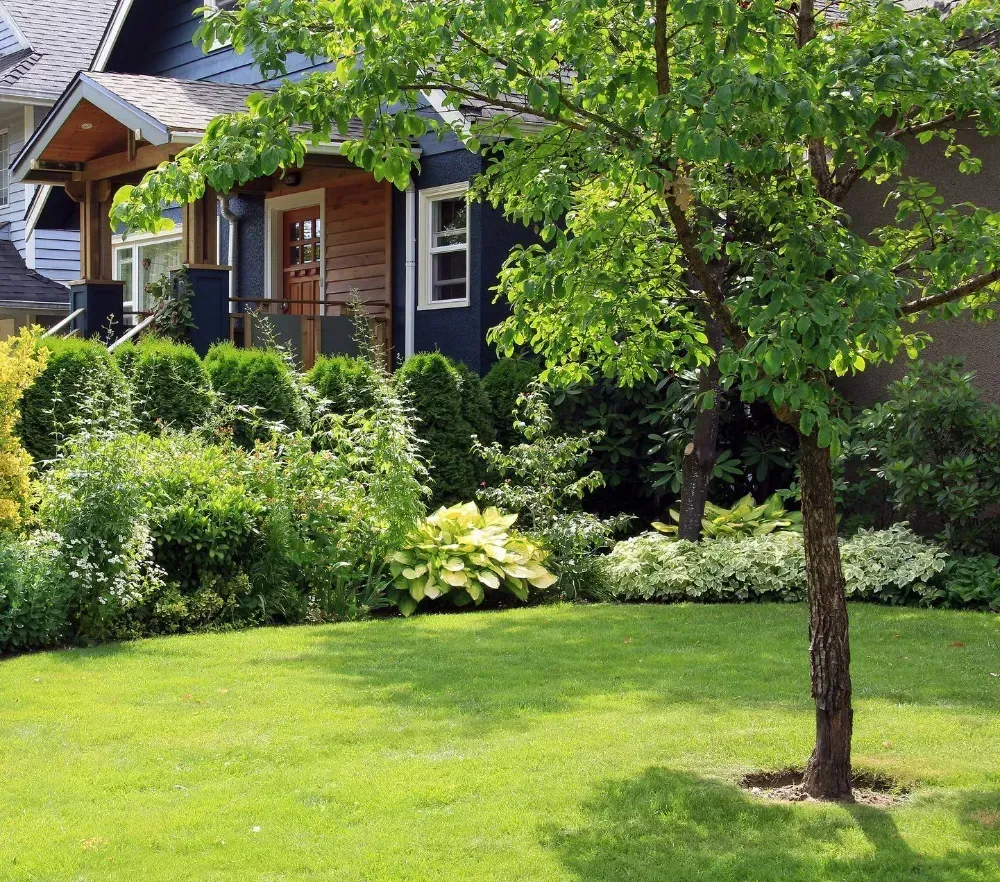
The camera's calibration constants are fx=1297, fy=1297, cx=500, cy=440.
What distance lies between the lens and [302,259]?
18.4 meters

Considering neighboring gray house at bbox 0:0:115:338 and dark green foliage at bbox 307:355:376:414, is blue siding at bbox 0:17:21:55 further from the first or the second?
dark green foliage at bbox 307:355:376:414

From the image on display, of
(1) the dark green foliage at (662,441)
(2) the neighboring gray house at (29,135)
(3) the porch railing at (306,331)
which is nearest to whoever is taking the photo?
(1) the dark green foliage at (662,441)

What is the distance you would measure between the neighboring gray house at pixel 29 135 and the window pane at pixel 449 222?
306 inches

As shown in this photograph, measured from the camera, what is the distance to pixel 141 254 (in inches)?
907

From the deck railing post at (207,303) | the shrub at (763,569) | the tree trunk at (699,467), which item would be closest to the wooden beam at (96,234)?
the deck railing post at (207,303)

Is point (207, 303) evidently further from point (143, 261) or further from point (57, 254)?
point (57, 254)

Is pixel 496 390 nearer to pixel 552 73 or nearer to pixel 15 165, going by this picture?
pixel 15 165

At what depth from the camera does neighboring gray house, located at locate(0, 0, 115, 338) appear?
851 inches

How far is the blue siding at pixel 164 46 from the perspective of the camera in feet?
64.8

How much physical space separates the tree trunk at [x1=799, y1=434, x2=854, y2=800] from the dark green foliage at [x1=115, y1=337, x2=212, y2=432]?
774 centimetres

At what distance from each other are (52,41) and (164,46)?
199 inches

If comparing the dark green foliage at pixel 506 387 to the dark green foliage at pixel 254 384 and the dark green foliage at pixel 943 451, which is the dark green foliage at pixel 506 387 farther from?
the dark green foliage at pixel 943 451

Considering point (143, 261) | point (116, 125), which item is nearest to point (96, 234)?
point (116, 125)

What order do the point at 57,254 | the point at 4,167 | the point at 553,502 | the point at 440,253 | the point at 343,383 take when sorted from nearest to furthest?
the point at 553,502 < the point at 343,383 < the point at 440,253 < the point at 57,254 < the point at 4,167
